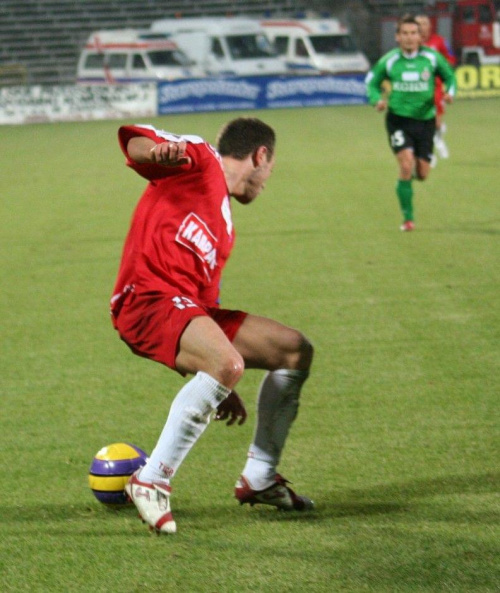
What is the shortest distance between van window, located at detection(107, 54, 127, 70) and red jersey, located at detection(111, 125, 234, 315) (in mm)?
31468


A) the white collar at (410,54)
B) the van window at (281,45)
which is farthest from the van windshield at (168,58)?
the white collar at (410,54)

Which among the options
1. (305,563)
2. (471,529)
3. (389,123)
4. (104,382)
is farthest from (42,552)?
(389,123)

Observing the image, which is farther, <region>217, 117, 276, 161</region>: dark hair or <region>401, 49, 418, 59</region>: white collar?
<region>401, 49, 418, 59</region>: white collar

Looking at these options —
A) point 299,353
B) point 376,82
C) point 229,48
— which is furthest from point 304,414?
point 229,48

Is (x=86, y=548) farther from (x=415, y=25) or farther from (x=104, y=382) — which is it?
(x=415, y=25)

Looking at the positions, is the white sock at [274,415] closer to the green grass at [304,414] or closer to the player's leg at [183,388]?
the green grass at [304,414]

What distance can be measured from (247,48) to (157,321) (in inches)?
1287

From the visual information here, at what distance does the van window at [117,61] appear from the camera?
1382 inches

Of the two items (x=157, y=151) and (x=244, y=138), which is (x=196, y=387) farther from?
(x=244, y=138)

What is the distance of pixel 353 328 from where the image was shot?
7898 millimetres

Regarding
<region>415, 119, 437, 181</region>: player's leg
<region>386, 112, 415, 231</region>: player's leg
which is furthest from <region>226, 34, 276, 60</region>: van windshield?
<region>415, 119, 437, 181</region>: player's leg

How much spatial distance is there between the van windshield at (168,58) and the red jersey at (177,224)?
3127 cm

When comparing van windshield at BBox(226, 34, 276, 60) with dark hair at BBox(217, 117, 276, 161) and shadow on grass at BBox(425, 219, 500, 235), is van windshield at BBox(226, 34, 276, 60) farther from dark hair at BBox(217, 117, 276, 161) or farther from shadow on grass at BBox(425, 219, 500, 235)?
dark hair at BBox(217, 117, 276, 161)

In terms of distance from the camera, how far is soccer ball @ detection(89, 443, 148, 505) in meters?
4.61
